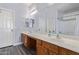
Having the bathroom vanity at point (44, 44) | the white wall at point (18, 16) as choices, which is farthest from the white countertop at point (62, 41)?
the white wall at point (18, 16)

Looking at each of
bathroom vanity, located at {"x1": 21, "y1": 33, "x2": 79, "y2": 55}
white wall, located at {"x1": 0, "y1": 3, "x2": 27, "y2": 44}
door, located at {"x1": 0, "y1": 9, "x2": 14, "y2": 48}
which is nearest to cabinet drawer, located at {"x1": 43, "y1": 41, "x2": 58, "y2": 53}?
bathroom vanity, located at {"x1": 21, "y1": 33, "x2": 79, "y2": 55}

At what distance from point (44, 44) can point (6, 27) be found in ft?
2.53

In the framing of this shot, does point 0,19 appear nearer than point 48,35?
Yes

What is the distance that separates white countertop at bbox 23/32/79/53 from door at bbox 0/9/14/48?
423 mm

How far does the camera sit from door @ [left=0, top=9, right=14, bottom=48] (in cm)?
177

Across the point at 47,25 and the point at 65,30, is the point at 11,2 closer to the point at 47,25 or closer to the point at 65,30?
the point at 47,25

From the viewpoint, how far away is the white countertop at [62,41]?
57.3 inches

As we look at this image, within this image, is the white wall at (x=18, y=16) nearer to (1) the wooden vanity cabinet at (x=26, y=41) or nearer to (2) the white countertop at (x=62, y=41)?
(1) the wooden vanity cabinet at (x=26, y=41)

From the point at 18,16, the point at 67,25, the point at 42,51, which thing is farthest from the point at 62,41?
the point at 18,16

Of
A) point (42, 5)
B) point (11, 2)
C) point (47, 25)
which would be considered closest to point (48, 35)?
point (47, 25)

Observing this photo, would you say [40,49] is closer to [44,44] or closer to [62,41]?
[44,44]

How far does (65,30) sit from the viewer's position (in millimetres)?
1781

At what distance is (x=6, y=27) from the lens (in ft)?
6.03
